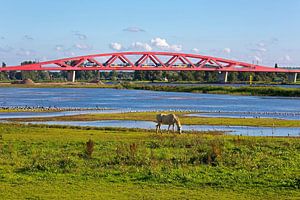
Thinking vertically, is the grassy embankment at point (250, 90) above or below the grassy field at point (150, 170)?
below

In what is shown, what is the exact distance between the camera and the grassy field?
14258 mm

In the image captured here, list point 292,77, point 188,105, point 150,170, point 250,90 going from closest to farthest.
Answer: point 150,170, point 188,105, point 250,90, point 292,77

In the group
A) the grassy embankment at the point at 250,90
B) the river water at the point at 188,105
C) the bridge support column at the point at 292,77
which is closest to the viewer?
the river water at the point at 188,105

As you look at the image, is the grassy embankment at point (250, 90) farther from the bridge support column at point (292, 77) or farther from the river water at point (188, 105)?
the bridge support column at point (292, 77)

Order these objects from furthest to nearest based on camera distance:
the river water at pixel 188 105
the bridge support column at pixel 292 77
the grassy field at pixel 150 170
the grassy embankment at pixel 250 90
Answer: the bridge support column at pixel 292 77 → the grassy embankment at pixel 250 90 → the river water at pixel 188 105 → the grassy field at pixel 150 170

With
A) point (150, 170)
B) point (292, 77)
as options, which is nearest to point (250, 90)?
point (292, 77)

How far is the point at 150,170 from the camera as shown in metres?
16.8

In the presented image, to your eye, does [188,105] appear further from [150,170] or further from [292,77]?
[292,77]

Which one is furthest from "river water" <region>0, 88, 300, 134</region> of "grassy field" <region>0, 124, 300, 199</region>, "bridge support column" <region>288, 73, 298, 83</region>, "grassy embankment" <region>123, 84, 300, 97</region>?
"bridge support column" <region>288, 73, 298, 83</region>

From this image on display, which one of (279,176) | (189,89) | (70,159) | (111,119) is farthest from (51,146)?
(189,89)

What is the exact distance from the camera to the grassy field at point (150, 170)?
14258 mm

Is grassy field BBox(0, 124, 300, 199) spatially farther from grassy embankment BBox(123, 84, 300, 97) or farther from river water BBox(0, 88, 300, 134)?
grassy embankment BBox(123, 84, 300, 97)

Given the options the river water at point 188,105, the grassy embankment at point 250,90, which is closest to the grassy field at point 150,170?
the river water at point 188,105

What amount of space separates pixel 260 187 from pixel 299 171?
2.68 metres
